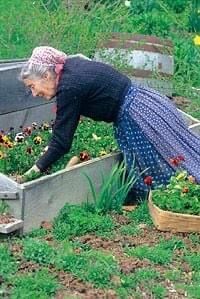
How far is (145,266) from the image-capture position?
5.38 meters

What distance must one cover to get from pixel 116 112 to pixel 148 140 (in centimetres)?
30

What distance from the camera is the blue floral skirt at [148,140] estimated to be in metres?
6.61

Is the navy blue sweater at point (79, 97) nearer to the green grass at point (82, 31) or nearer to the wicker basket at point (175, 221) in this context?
the wicker basket at point (175, 221)

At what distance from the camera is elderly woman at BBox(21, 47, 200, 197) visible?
6.21 m

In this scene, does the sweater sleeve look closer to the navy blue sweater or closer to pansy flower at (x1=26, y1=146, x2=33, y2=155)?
the navy blue sweater

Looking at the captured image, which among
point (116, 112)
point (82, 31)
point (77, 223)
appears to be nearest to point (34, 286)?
point (77, 223)

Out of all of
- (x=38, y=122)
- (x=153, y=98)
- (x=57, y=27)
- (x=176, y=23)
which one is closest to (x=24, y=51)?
(x=57, y=27)

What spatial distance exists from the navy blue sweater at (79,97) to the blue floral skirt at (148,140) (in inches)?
5.2

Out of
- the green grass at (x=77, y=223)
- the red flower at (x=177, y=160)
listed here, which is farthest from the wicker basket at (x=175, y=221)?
the red flower at (x=177, y=160)

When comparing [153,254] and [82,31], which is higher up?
[82,31]

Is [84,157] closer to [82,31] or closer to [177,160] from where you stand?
[177,160]

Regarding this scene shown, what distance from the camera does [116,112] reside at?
6590 millimetres

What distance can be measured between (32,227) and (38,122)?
2007mm

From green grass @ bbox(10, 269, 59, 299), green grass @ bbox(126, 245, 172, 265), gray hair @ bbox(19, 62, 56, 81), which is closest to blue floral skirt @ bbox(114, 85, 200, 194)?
gray hair @ bbox(19, 62, 56, 81)
